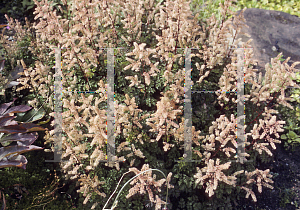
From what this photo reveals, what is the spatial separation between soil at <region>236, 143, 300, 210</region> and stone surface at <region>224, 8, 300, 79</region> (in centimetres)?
140

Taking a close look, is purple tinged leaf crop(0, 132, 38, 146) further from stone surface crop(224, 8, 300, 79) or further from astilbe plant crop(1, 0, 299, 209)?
stone surface crop(224, 8, 300, 79)

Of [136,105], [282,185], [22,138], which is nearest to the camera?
[22,138]

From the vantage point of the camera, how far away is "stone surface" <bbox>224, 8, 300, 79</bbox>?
4.07 metres

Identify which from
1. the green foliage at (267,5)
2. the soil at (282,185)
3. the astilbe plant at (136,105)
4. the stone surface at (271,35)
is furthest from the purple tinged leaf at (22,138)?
the green foliage at (267,5)

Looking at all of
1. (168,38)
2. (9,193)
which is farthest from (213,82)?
(9,193)

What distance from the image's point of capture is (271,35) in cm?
428

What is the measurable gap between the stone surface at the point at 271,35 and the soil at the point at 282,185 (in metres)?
1.40

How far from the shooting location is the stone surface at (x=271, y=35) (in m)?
4.07

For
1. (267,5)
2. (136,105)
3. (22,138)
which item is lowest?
(22,138)

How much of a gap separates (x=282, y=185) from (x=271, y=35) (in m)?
2.58

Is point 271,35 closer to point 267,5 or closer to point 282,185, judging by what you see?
point 267,5

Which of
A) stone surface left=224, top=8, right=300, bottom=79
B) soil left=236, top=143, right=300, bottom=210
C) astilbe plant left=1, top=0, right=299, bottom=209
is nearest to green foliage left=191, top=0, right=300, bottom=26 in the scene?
stone surface left=224, top=8, right=300, bottom=79

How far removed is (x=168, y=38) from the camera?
9.20ft

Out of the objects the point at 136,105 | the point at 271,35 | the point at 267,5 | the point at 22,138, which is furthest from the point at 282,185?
the point at 267,5
